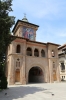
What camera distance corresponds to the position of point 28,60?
25297mm

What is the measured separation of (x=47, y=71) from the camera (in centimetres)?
2709

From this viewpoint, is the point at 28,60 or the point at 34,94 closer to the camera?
the point at 34,94

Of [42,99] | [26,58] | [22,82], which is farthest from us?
[26,58]

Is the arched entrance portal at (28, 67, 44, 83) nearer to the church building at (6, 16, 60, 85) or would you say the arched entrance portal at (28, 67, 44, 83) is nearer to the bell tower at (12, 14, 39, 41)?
the church building at (6, 16, 60, 85)

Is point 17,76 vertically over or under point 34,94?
over

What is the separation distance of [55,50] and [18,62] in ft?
34.2

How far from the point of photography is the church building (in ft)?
76.6

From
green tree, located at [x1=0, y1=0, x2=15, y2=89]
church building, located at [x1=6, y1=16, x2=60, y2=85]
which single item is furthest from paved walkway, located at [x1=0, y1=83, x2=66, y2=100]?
church building, located at [x1=6, y1=16, x2=60, y2=85]

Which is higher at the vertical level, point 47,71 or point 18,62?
point 18,62

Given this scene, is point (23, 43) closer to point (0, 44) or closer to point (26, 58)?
point (26, 58)

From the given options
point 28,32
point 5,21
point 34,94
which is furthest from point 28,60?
point 5,21

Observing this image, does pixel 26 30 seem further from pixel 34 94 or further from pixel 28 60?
pixel 34 94

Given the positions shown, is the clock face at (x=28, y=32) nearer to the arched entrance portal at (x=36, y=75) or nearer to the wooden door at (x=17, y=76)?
the arched entrance portal at (x=36, y=75)

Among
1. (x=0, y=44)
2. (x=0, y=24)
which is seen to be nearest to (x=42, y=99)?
(x=0, y=44)
